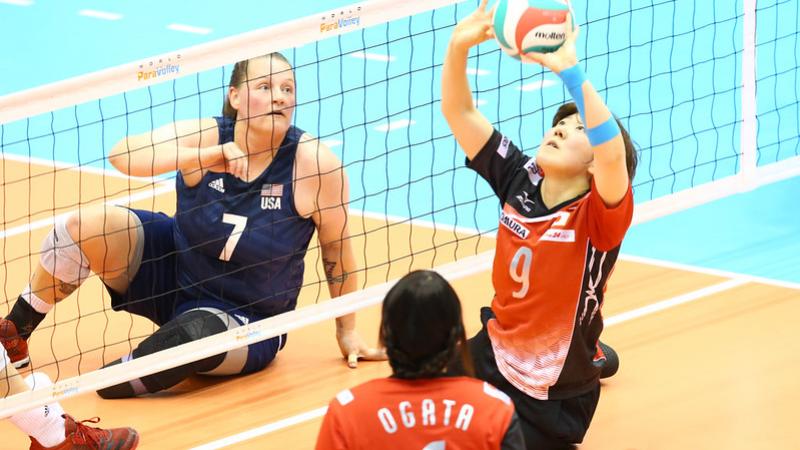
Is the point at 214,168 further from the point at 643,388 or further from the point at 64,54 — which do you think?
the point at 64,54

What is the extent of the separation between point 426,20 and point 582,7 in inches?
47.6

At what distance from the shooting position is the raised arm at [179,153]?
5.61 meters

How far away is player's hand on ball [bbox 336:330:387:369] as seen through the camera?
5.94m

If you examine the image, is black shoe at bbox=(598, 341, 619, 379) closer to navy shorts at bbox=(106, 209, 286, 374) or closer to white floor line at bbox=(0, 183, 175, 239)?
navy shorts at bbox=(106, 209, 286, 374)

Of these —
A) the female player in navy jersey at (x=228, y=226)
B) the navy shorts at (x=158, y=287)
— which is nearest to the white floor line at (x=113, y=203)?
the navy shorts at (x=158, y=287)

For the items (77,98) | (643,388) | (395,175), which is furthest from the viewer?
(395,175)

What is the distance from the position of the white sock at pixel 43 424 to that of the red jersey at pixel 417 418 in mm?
1867

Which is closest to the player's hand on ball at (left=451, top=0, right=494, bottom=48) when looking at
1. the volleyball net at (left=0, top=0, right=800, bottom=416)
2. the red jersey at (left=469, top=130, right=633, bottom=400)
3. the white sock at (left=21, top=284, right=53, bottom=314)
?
the red jersey at (left=469, top=130, right=633, bottom=400)

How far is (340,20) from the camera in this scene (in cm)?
544

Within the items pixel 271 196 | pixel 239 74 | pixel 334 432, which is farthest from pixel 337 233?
pixel 334 432

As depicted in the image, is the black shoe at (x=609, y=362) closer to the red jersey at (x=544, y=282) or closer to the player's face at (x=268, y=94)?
the red jersey at (x=544, y=282)

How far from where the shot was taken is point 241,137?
5.79 metres

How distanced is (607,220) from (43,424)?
204 centimetres

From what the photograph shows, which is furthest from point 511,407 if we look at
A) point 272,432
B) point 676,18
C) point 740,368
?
point 676,18
